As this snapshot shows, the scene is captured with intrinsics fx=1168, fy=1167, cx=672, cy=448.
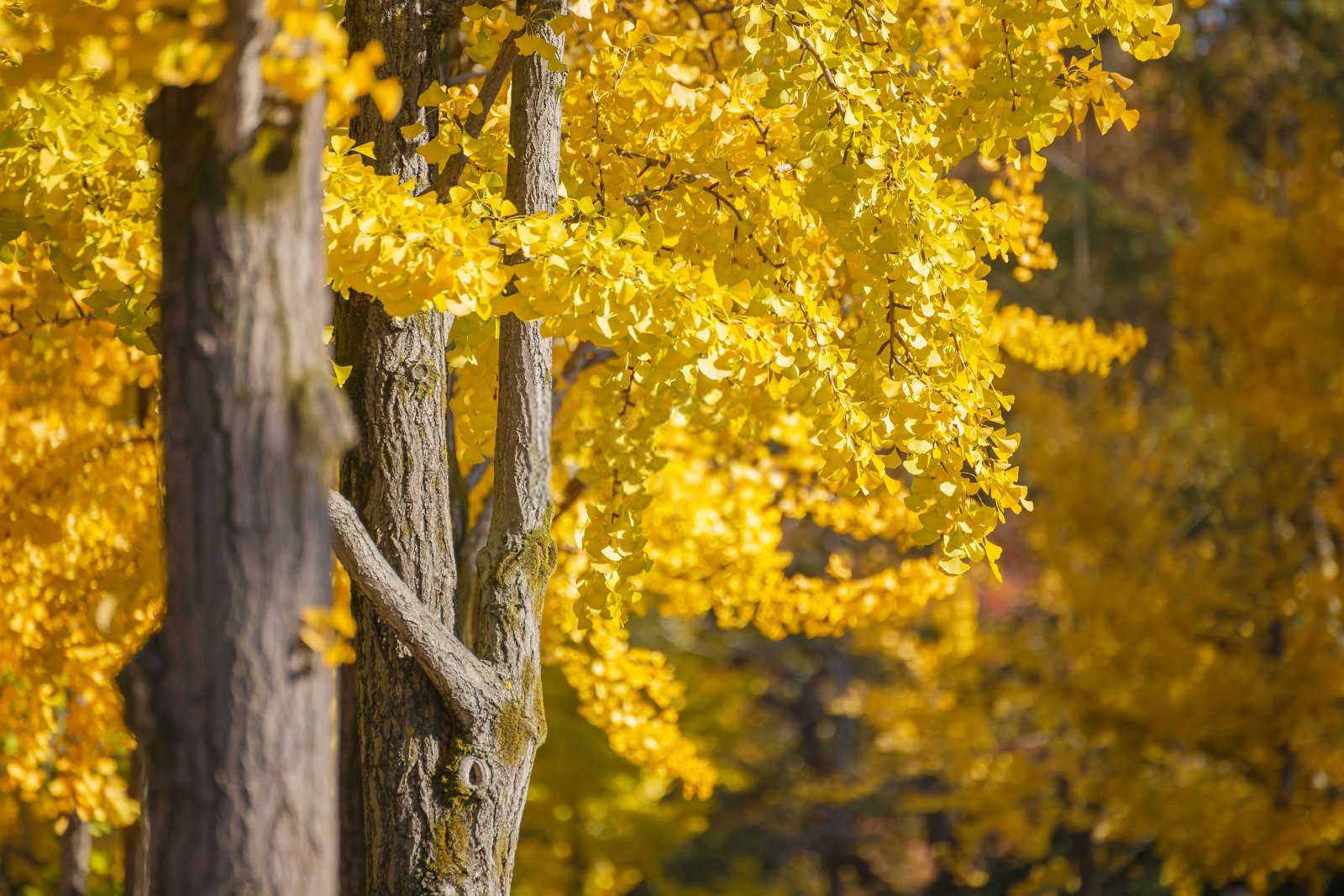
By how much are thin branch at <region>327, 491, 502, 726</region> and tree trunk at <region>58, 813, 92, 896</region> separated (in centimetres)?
460

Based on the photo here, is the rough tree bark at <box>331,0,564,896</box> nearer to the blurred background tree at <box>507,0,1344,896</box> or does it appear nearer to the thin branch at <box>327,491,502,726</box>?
the thin branch at <box>327,491,502,726</box>

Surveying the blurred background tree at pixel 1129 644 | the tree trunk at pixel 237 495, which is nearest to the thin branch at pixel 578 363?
the blurred background tree at pixel 1129 644

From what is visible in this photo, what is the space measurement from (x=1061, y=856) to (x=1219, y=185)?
25.3ft

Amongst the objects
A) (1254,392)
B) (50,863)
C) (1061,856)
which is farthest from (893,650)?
(50,863)

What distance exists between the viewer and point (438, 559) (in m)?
3.27

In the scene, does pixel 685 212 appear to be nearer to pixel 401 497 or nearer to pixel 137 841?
pixel 401 497

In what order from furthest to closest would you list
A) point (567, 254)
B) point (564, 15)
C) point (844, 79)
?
1. point (564, 15)
2. point (844, 79)
3. point (567, 254)

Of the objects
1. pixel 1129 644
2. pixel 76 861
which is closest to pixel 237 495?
pixel 76 861

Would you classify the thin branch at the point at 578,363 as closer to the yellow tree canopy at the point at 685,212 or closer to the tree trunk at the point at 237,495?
the yellow tree canopy at the point at 685,212

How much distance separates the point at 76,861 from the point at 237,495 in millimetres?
5865

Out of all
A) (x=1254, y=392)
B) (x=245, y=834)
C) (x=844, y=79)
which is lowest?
(x=245, y=834)

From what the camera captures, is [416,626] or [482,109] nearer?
[416,626]

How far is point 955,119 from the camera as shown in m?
3.23

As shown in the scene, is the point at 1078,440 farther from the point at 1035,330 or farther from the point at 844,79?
the point at 844,79
